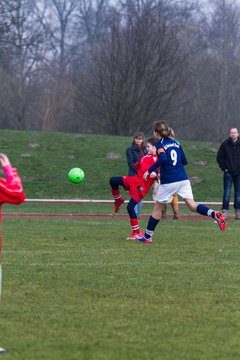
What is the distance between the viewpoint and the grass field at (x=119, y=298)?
6.54 meters

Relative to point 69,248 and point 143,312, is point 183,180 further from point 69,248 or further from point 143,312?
point 143,312

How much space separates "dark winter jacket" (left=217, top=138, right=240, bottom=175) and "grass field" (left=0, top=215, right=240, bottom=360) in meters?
5.29

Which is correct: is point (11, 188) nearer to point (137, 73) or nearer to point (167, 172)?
point (167, 172)

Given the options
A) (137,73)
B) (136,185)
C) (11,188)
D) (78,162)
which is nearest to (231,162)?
(136,185)

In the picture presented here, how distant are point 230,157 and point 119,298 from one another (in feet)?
36.5

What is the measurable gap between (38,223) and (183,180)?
458 cm

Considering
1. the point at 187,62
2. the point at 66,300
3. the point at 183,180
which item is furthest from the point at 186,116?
the point at 66,300

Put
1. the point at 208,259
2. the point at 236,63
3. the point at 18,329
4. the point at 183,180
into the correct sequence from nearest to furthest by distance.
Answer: the point at 18,329, the point at 208,259, the point at 183,180, the point at 236,63

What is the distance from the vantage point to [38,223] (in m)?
17.0

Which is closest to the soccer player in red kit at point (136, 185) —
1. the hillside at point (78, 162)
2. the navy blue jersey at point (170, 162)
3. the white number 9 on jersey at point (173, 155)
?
the navy blue jersey at point (170, 162)

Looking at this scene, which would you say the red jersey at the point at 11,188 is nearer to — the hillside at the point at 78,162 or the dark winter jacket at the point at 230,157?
the dark winter jacket at the point at 230,157

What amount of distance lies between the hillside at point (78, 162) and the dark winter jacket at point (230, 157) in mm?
9509

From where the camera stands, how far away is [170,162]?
13133 millimetres

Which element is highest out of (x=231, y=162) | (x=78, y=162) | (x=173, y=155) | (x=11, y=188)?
(x=11, y=188)
